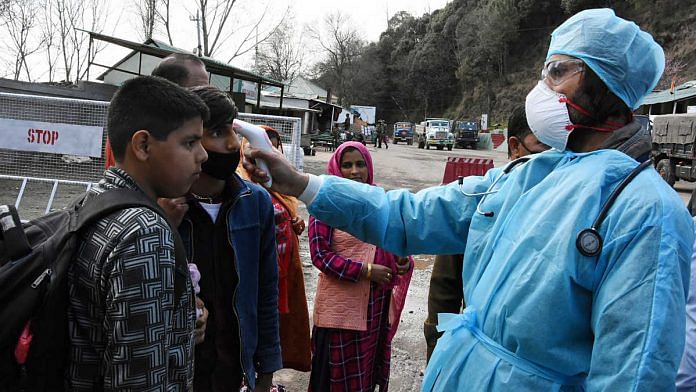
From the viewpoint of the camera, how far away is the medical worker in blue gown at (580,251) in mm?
1172

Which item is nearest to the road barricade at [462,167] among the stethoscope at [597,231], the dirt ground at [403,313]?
the dirt ground at [403,313]

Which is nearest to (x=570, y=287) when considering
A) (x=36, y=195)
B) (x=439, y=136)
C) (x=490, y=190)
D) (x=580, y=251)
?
(x=580, y=251)

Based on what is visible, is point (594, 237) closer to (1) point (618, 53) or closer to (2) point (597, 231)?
(2) point (597, 231)

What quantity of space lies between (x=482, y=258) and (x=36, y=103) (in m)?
5.04

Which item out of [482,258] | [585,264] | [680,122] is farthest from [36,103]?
[680,122]

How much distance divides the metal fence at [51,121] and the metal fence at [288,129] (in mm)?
1511

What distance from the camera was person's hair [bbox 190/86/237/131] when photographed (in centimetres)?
200

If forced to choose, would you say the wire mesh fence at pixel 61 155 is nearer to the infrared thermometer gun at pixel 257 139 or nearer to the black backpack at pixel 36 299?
the infrared thermometer gun at pixel 257 139

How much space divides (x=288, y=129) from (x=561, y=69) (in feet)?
13.6

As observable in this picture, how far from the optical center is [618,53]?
4.74 feet

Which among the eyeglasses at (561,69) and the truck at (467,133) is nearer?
the eyeglasses at (561,69)

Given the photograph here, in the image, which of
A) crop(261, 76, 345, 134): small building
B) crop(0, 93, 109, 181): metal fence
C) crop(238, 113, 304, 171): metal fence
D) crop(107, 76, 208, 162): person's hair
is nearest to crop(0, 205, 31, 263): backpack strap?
crop(107, 76, 208, 162): person's hair

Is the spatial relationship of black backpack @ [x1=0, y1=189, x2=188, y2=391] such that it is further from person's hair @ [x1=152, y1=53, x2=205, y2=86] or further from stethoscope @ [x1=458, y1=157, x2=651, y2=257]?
person's hair @ [x1=152, y1=53, x2=205, y2=86]

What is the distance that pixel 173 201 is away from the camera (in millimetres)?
1936
